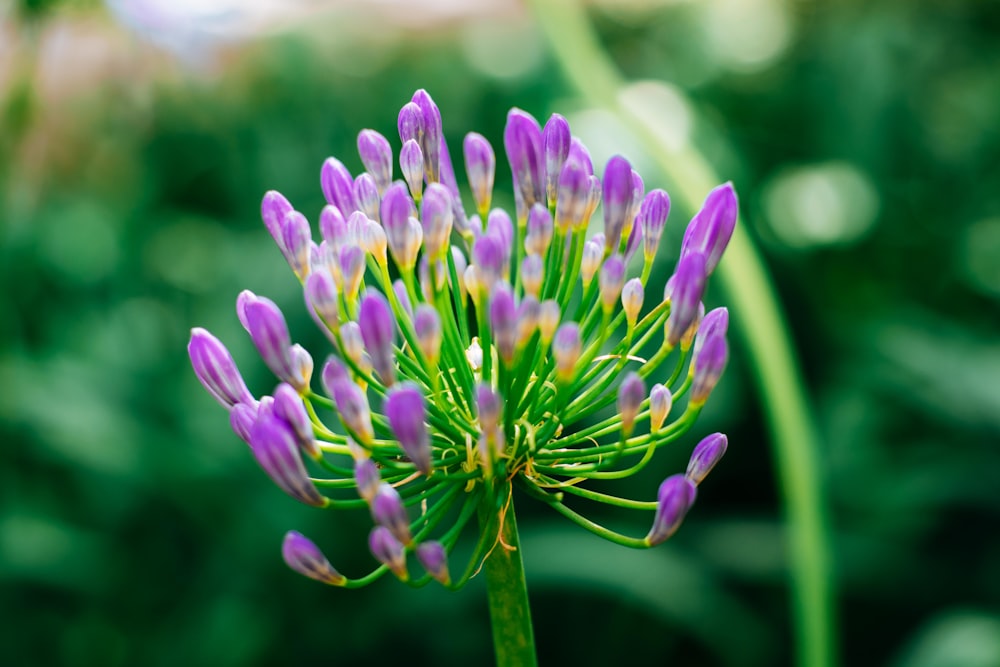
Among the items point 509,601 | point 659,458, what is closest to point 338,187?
point 509,601

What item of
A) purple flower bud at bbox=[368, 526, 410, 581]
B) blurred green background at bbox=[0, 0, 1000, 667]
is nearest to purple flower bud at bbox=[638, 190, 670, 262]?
purple flower bud at bbox=[368, 526, 410, 581]

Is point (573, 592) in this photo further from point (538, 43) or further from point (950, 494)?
point (538, 43)

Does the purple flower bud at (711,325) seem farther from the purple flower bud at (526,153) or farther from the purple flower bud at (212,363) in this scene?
the purple flower bud at (212,363)

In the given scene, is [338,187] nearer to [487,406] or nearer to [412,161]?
[412,161]

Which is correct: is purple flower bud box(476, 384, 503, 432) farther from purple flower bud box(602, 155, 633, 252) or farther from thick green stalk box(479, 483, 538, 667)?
purple flower bud box(602, 155, 633, 252)


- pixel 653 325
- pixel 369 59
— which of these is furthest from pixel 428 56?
pixel 653 325

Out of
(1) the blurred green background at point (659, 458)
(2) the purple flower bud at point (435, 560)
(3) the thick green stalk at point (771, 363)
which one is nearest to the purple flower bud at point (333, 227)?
(2) the purple flower bud at point (435, 560)
